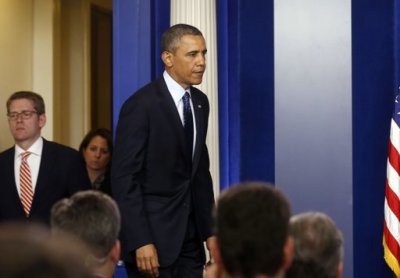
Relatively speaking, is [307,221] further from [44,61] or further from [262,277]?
[44,61]

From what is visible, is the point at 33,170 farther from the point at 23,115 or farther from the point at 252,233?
the point at 252,233

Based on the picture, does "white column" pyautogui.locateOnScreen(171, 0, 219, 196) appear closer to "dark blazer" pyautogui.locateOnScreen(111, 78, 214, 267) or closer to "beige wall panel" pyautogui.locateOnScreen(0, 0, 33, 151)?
"dark blazer" pyautogui.locateOnScreen(111, 78, 214, 267)

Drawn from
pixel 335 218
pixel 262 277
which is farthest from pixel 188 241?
pixel 262 277

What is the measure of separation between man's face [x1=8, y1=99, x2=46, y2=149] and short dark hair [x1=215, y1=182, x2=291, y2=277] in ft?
9.03

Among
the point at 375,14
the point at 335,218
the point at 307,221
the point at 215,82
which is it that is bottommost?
the point at 335,218

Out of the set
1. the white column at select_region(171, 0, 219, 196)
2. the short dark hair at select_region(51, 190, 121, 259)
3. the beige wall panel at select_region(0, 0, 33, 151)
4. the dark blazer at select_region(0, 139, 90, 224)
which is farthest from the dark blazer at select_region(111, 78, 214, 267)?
the beige wall panel at select_region(0, 0, 33, 151)

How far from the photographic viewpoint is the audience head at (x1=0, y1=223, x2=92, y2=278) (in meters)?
0.81

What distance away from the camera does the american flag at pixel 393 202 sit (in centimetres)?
459

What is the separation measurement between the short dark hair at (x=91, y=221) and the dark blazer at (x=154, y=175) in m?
1.58

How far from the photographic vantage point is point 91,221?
2086 millimetres

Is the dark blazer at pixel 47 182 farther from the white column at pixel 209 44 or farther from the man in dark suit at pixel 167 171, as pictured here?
the white column at pixel 209 44

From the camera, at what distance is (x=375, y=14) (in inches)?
193

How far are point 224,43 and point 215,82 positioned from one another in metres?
0.28

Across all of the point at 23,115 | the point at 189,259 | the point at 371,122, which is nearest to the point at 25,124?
the point at 23,115
